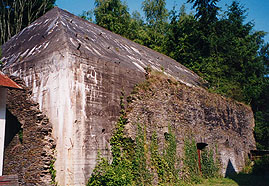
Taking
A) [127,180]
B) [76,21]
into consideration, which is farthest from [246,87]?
[127,180]

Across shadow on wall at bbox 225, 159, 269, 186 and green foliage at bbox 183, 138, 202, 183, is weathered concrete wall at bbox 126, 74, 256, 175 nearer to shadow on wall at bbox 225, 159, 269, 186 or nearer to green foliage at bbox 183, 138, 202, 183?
shadow on wall at bbox 225, 159, 269, 186

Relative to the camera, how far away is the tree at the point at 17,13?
27.0 metres

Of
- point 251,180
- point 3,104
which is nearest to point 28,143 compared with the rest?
point 3,104

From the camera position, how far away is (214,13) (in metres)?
27.3

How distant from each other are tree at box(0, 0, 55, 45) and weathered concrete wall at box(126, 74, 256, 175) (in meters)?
16.7

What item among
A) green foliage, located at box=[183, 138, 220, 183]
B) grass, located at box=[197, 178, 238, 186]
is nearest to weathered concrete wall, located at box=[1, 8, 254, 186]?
green foliage, located at box=[183, 138, 220, 183]

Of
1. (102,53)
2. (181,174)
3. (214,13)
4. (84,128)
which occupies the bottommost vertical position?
(181,174)

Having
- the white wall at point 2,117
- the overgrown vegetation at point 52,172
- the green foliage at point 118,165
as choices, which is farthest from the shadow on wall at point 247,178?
the white wall at point 2,117

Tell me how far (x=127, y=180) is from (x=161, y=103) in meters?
4.13

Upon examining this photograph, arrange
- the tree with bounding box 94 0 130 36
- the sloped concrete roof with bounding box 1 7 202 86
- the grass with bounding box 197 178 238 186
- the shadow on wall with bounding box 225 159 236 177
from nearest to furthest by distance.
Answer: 1. the sloped concrete roof with bounding box 1 7 202 86
2. the grass with bounding box 197 178 238 186
3. the shadow on wall with bounding box 225 159 236 177
4. the tree with bounding box 94 0 130 36

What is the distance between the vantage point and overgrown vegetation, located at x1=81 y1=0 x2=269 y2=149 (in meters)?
22.2

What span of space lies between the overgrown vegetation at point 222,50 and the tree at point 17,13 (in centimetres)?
626

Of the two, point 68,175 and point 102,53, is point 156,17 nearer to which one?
point 102,53

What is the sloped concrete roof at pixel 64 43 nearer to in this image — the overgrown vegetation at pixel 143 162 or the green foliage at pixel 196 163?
the overgrown vegetation at pixel 143 162
